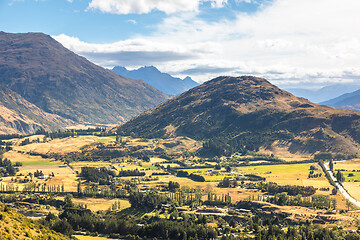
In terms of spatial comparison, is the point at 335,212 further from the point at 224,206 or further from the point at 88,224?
the point at 88,224

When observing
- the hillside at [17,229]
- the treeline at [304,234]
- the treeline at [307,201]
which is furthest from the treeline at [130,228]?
the treeline at [307,201]

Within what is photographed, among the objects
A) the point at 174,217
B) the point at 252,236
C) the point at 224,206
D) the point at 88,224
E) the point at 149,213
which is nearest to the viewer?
the point at 252,236

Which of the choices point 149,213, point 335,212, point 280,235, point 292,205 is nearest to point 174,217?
point 149,213

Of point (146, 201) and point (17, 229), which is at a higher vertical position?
point (17, 229)

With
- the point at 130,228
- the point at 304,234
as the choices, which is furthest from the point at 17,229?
the point at 304,234

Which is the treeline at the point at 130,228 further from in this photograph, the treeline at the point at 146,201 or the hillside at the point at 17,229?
the treeline at the point at 146,201

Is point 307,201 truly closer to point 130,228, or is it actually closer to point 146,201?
point 146,201

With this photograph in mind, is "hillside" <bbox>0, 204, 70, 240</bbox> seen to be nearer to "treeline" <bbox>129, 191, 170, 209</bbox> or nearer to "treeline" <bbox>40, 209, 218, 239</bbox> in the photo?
"treeline" <bbox>40, 209, 218, 239</bbox>

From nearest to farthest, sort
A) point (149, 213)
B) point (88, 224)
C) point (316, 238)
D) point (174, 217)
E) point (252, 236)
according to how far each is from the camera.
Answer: point (316, 238), point (252, 236), point (88, 224), point (174, 217), point (149, 213)

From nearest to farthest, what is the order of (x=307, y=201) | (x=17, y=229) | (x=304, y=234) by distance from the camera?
(x=17, y=229)
(x=304, y=234)
(x=307, y=201)
